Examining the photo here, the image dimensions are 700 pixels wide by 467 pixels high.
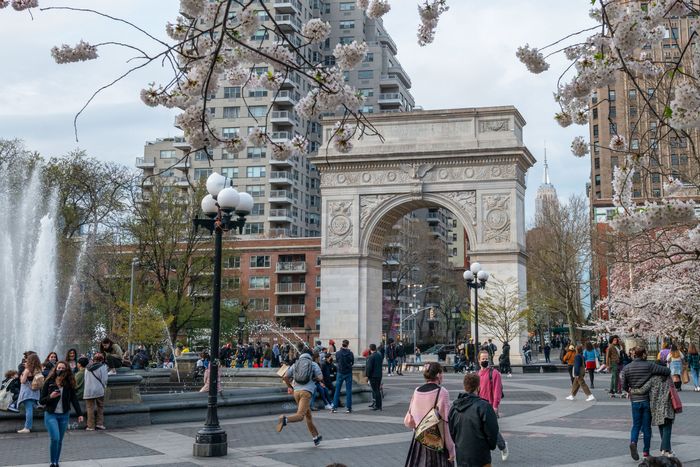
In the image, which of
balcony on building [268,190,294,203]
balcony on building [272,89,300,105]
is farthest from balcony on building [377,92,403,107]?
balcony on building [268,190,294,203]

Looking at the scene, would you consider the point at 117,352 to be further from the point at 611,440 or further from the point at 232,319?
the point at 232,319

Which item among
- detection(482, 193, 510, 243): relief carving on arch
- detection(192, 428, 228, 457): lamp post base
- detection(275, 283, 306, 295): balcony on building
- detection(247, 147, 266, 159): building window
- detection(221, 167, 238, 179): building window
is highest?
detection(247, 147, 266, 159): building window

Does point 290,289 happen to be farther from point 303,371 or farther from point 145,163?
point 303,371

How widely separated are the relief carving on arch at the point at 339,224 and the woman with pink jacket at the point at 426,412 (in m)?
34.3

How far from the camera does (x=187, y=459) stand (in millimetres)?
11477

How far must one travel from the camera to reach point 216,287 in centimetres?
1277

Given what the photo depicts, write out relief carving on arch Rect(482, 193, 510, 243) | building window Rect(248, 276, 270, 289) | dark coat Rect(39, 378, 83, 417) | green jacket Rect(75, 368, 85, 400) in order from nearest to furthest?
1. dark coat Rect(39, 378, 83, 417)
2. green jacket Rect(75, 368, 85, 400)
3. relief carving on arch Rect(482, 193, 510, 243)
4. building window Rect(248, 276, 270, 289)

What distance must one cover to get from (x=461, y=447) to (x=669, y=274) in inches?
1228

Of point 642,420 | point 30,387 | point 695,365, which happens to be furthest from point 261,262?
point 642,420

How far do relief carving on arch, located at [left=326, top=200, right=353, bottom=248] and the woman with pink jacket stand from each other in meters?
34.3

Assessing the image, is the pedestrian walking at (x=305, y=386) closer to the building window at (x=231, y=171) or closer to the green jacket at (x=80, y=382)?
the green jacket at (x=80, y=382)

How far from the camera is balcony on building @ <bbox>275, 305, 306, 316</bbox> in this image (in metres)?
71.6

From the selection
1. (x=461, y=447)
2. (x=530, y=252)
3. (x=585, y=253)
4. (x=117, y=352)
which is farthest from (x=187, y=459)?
(x=530, y=252)

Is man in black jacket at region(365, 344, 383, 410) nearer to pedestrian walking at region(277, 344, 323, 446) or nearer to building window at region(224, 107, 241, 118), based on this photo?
pedestrian walking at region(277, 344, 323, 446)
